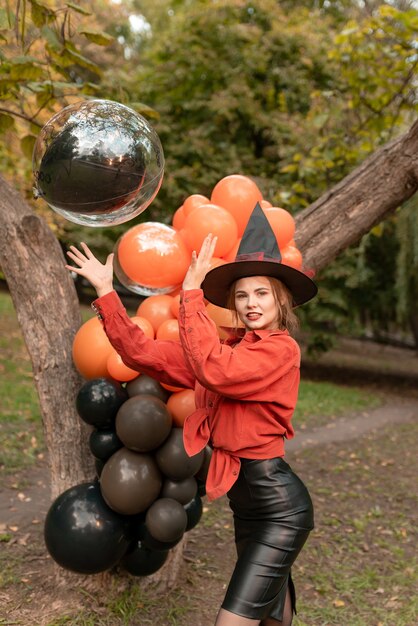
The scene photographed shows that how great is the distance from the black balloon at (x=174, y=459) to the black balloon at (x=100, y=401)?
261mm

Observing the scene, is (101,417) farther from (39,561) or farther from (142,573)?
(39,561)

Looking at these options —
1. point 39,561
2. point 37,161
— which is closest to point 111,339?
point 37,161

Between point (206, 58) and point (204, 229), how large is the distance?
9625mm

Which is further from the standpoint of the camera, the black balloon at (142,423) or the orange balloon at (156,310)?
A: the orange balloon at (156,310)

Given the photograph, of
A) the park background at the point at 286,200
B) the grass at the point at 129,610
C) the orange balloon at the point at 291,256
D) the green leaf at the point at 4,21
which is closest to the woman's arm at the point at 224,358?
the orange balloon at the point at 291,256

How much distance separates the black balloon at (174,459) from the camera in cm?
244

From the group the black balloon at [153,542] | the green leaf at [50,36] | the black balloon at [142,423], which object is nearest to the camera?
the black balloon at [142,423]

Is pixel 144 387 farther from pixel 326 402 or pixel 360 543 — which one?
pixel 326 402

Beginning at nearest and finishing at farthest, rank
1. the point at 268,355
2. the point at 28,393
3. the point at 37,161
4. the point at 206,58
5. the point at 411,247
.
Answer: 1. the point at 268,355
2. the point at 37,161
3. the point at 28,393
4. the point at 411,247
5. the point at 206,58

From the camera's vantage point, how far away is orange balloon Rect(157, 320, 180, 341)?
8.35ft

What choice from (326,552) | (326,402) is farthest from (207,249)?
(326,402)

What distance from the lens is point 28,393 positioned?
7.38 m

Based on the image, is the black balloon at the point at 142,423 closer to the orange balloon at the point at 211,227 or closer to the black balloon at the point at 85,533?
the black balloon at the point at 85,533

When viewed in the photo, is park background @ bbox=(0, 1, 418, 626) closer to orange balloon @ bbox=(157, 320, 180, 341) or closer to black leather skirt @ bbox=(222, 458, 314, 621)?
orange balloon @ bbox=(157, 320, 180, 341)
